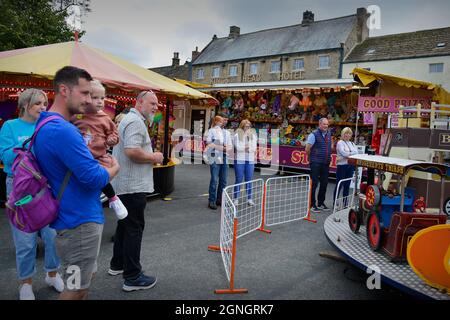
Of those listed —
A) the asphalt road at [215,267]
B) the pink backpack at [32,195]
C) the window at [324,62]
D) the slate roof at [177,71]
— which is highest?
the slate roof at [177,71]

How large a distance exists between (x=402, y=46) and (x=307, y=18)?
10.0 m

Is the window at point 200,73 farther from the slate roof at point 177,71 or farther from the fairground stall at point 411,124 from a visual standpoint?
the fairground stall at point 411,124

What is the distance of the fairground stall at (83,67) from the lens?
695 centimetres

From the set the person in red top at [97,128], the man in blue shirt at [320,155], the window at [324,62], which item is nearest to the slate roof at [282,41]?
the window at [324,62]

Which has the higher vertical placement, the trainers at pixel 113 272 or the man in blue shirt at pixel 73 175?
the man in blue shirt at pixel 73 175

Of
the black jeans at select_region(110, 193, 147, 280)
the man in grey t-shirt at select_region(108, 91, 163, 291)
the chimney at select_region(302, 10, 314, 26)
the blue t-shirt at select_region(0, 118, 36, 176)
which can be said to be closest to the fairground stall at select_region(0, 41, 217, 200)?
the blue t-shirt at select_region(0, 118, 36, 176)

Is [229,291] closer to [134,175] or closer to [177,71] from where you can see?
[134,175]

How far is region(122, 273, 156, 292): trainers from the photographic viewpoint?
3457 mm

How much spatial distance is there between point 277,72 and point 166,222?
87.3 feet

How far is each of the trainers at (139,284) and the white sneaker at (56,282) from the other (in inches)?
23.9

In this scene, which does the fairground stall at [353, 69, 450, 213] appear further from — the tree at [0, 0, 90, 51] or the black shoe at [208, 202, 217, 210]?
the tree at [0, 0, 90, 51]

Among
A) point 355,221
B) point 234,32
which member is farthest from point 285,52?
point 355,221
